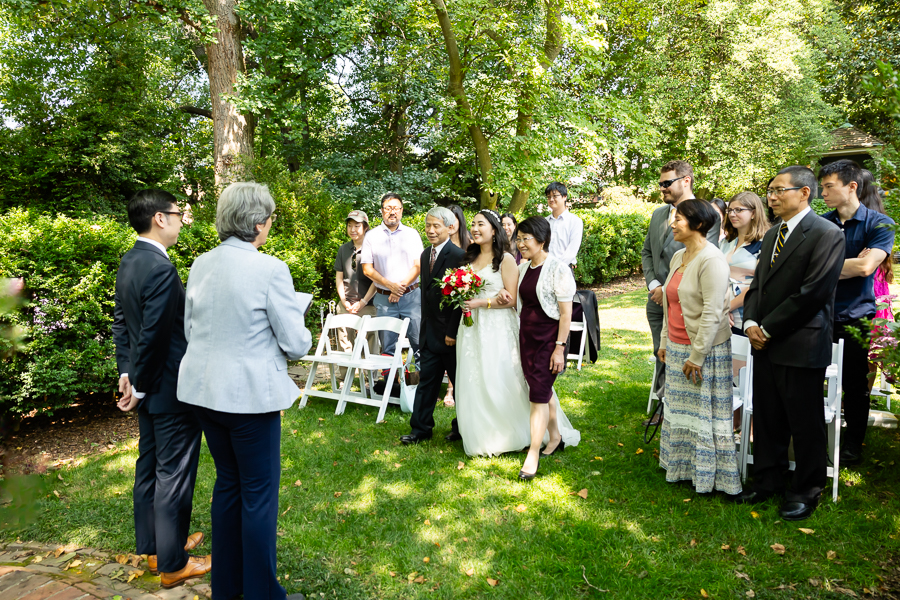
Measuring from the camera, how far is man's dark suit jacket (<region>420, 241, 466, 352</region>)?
5.46 m

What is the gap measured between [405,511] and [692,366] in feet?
8.04

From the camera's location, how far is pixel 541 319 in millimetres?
4906

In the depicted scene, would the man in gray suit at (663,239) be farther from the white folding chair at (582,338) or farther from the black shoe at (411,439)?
the black shoe at (411,439)

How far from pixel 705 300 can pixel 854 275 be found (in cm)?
149

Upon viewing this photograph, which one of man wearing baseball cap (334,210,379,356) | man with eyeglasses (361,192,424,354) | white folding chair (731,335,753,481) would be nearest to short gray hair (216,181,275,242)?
white folding chair (731,335,753,481)

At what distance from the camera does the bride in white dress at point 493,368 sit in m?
5.20

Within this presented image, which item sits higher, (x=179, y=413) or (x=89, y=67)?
(x=89, y=67)

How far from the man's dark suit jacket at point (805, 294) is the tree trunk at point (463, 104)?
1058 centimetres

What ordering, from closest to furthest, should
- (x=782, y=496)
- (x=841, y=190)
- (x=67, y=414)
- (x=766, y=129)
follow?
(x=782, y=496)
(x=841, y=190)
(x=67, y=414)
(x=766, y=129)

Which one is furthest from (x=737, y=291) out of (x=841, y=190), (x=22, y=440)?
(x=22, y=440)

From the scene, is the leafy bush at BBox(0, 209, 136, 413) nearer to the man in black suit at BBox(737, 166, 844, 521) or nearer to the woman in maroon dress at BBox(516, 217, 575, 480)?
the woman in maroon dress at BBox(516, 217, 575, 480)

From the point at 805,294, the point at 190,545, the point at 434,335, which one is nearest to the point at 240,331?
the point at 190,545

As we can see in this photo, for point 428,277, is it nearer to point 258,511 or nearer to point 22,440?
point 258,511

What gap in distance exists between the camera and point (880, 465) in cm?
480
